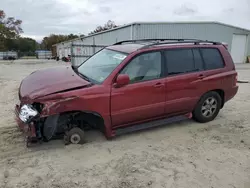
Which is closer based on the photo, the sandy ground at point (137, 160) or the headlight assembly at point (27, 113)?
Answer: the sandy ground at point (137, 160)

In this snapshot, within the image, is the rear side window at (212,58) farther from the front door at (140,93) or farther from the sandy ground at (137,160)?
the sandy ground at (137,160)

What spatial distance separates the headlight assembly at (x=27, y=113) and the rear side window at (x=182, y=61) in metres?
2.59

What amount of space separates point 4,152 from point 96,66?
2.25 meters

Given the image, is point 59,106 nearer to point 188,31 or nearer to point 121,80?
point 121,80

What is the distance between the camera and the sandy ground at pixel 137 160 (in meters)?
2.93

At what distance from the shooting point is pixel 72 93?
3490 mm

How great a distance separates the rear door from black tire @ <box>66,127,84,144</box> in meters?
1.79

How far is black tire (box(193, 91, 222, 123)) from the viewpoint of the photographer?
4866 mm

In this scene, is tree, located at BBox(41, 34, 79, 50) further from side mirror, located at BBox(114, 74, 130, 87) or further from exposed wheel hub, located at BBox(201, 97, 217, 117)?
side mirror, located at BBox(114, 74, 130, 87)

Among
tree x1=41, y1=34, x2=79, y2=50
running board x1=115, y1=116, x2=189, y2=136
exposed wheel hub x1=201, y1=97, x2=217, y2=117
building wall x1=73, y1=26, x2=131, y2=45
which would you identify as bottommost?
running board x1=115, y1=116, x2=189, y2=136

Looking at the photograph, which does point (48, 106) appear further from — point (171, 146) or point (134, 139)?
point (171, 146)

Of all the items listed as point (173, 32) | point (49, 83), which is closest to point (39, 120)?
point (49, 83)

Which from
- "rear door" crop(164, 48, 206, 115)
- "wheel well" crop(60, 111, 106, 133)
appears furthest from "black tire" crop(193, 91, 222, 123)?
"wheel well" crop(60, 111, 106, 133)

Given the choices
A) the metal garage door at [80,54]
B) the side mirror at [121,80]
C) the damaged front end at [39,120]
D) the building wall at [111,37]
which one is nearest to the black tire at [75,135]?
the damaged front end at [39,120]
